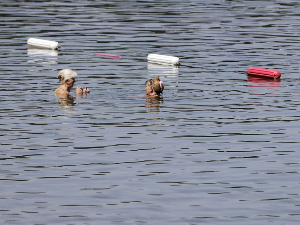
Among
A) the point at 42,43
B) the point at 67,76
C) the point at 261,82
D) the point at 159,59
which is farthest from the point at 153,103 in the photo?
the point at 42,43

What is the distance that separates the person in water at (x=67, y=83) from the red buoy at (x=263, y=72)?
6.62 meters

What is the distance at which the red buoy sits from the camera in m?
28.8

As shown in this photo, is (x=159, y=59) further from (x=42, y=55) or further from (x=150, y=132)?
(x=150, y=132)

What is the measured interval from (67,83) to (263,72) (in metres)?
7.44

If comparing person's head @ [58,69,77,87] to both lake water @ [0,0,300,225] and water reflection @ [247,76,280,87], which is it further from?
water reflection @ [247,76,280,87]

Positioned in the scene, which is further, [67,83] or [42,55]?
[42,55]

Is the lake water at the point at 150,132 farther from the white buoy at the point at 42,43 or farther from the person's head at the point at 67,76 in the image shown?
the person's head at the point at 67,76

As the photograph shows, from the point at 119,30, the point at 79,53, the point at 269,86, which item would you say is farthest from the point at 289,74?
the point at 119,30

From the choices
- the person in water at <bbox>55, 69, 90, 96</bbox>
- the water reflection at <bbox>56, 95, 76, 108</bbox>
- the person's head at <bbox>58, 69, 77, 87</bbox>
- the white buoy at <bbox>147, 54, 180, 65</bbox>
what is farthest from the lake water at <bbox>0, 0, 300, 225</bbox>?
the person's head at <bbox>58, 69, 77, 87</bbox>

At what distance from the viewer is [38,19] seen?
47.9m

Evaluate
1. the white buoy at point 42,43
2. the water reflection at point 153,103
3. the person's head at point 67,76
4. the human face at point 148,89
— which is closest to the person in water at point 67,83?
the person's head at point 67,76

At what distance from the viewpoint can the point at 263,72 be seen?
29.2 m

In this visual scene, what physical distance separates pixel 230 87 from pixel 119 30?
54.2 feet

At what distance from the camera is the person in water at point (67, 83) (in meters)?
25.2
